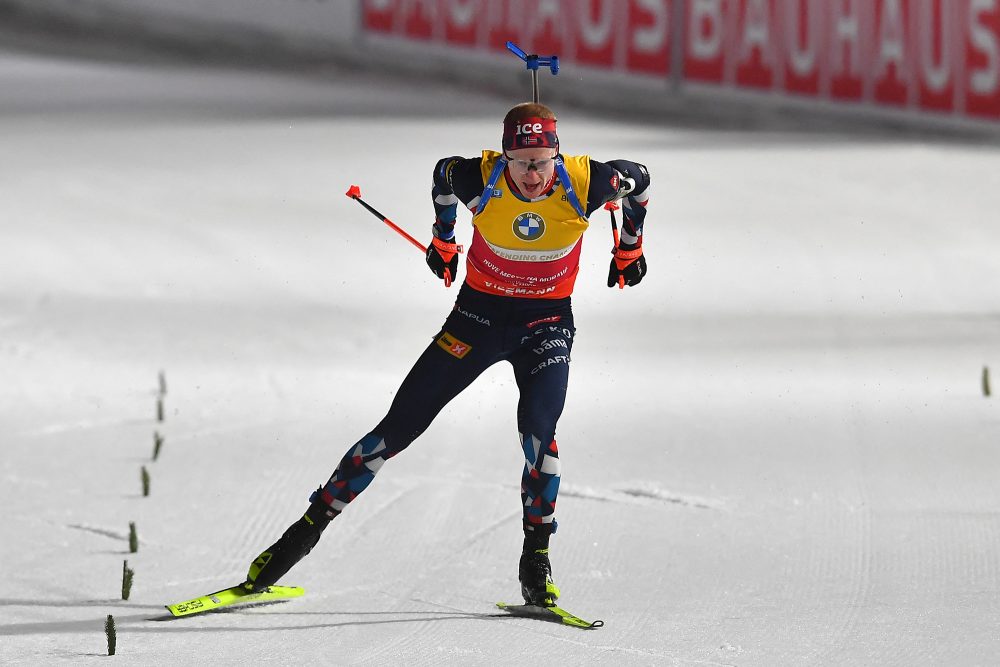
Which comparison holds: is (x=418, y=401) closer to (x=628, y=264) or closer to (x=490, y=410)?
(x=628, y=264)

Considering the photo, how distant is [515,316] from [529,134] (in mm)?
673

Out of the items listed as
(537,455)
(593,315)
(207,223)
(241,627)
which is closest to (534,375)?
(537,455)

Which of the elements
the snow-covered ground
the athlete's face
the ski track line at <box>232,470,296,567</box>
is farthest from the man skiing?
the ski track line at <box>232,470,296,567</box>

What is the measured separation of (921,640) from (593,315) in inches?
223

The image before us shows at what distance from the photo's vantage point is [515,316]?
553cm

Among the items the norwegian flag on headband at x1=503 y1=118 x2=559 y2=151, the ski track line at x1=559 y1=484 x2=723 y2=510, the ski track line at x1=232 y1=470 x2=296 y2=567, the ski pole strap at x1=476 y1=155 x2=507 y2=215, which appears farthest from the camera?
the ski track line at x1=559 y1=484 x2=723 y2=510

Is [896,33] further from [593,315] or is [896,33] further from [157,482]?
[157,482]

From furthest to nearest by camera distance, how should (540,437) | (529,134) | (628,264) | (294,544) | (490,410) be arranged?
(490,410)
(628,264)
(294,544)
(540,437)
(529,134)

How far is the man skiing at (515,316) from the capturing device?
5395 mm

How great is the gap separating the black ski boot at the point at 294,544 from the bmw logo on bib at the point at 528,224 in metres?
1.21

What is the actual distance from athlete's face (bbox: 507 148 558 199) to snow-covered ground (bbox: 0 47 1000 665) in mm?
1534

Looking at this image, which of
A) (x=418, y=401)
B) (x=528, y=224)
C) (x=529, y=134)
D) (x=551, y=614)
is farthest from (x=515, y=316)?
(x=551, y=614)

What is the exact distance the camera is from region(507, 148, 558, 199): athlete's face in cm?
528

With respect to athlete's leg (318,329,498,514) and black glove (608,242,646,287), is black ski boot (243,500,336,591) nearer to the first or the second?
athlete's leg (318,329,498,514)
